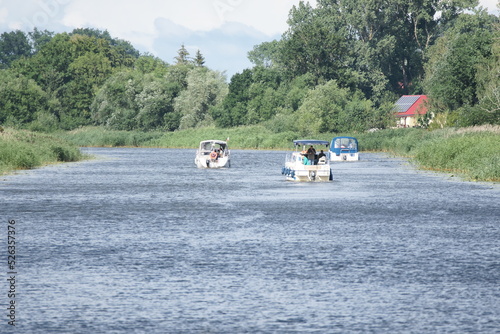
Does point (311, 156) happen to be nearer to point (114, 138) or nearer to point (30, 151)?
point (30, 151)

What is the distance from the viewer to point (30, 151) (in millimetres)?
59094

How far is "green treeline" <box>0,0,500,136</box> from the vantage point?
119 metres

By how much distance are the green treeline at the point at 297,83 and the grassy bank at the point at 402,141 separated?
13.3 ft

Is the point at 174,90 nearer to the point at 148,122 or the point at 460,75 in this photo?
the point at 148,122

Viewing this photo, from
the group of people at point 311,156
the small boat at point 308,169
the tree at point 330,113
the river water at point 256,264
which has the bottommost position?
the river water at point 256,264

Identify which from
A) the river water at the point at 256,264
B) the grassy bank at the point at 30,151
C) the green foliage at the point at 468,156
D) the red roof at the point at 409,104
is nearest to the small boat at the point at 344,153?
the green foliage at the point at 468,156

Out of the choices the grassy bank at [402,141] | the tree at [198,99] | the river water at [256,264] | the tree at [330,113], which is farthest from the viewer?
the tree at [198,99]

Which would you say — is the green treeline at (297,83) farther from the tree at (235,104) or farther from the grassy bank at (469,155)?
the grassy bank at (469,155)

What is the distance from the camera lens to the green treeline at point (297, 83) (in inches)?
4678

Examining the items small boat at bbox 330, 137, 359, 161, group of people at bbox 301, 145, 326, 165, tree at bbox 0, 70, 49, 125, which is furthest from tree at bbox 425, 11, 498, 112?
tree at bbox 0, 70, 49, 125

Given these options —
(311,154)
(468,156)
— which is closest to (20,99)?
(311,154)

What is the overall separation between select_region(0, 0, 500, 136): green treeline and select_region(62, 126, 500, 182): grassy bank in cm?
404

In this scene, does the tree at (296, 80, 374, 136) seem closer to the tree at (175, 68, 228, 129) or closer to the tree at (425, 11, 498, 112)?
the tree at (425, 11, 498, 112)

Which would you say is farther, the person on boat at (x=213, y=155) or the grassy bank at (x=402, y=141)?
the person on boat at (x=213, y=155)
